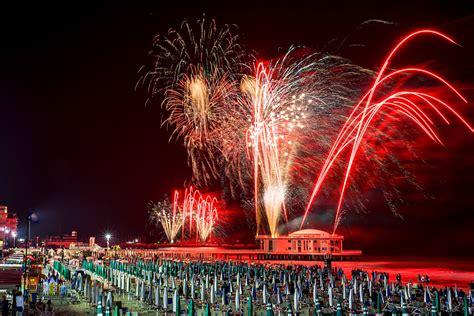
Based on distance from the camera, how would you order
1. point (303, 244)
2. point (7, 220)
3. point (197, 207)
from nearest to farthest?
point (303, 244), point (197, 207), point (7, 220)

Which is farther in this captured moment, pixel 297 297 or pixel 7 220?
pixel 7 220

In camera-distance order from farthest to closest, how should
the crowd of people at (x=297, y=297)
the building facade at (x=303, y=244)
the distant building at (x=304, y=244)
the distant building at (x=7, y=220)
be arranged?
the distant building at (x=7, y=220), the building facade at (x=303, y=244), the distant building at (x=304, y=244), the crowd of people at (x=297, y=297)

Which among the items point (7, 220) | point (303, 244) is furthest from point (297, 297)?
point (7, 220)

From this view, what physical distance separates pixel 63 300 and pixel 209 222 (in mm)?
69113

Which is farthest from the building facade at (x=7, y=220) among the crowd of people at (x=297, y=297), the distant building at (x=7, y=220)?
the crowd of people at (x=297, y=297)

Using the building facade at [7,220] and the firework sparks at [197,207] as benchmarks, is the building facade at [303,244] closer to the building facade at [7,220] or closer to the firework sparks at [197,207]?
the firework sparks at [197,207]

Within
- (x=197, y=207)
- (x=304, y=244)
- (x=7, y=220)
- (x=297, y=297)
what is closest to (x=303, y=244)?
(x=304, y=244)

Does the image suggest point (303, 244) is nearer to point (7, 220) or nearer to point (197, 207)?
point (197, 207)

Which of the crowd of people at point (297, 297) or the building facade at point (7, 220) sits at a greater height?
the building facade at point (7, 220)

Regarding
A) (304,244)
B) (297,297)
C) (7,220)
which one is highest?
(7,220)

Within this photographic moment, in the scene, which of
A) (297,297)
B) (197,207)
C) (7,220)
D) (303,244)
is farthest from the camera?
(7,220)

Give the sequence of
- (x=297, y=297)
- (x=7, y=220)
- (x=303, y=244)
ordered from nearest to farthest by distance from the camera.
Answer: (x=297, y=297), (x=303, y=244), (x=7, y=220)

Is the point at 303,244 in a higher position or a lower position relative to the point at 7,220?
lower

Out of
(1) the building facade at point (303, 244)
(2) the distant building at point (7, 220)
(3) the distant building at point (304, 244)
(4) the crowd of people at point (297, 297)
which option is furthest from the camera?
(2) the distant building at point (7, 220)
